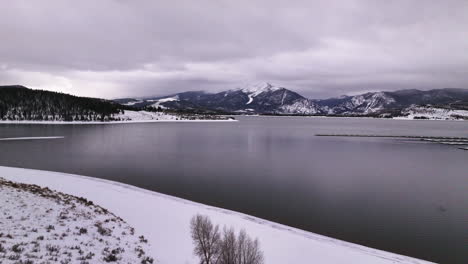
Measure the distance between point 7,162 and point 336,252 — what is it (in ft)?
151

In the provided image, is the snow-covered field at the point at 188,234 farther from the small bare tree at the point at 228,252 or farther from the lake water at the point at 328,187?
the lake water at the point at 328,187

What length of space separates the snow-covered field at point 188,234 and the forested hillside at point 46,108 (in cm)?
16227

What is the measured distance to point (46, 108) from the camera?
16662 centimetres

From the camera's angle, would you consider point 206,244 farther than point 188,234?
No

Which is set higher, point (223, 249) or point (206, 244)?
point (223, 249)

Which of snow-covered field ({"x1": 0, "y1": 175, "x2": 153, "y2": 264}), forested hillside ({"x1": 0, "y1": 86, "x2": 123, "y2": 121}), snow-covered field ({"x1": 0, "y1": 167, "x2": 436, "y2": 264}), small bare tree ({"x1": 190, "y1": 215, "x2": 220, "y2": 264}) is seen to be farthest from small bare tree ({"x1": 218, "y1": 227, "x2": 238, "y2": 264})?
forested hillside ({"x1": 0, "y1": 86, "x2": 123, "y2": 121})

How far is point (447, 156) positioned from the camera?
171ft

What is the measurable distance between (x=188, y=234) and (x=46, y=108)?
620 feet

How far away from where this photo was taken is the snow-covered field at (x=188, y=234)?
13.2m

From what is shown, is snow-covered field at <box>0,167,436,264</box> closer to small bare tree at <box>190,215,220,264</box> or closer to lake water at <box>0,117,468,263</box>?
small bare tree at <box>190,215,220,264</box>

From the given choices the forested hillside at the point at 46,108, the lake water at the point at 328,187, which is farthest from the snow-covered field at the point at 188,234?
the forested hillside at the point at 46,108

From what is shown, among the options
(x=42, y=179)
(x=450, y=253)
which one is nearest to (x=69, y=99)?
(x=42, y=179)

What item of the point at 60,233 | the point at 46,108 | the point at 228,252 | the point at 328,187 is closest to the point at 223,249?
the point at 228,252

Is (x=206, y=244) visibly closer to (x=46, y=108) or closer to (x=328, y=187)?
(x=328, y=187)
